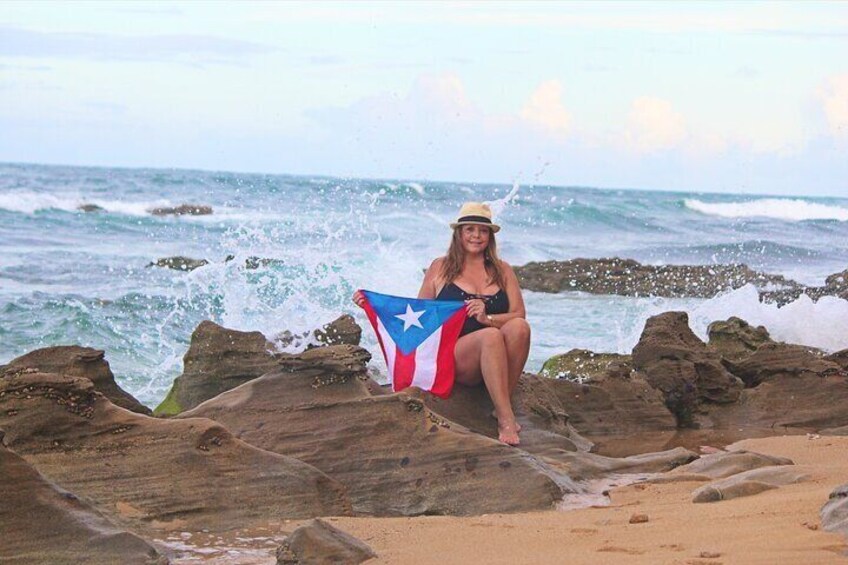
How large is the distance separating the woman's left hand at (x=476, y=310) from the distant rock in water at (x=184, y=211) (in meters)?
34.4

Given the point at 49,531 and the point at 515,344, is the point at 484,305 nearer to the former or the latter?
the point at 515,344

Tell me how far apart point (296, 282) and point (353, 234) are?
40.5 ft

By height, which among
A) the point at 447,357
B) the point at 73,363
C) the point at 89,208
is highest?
the point at 447,357

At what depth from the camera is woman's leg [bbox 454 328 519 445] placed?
303 inches

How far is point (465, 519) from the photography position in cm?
623

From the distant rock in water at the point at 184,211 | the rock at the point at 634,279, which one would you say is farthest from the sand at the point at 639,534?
the distant rock in water at the point at 184,211

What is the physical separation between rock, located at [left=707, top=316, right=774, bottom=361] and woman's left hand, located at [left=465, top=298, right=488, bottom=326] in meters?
4.08

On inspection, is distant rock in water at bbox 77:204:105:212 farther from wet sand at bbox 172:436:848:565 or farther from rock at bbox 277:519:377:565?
rock at bbox 277:519:377:565

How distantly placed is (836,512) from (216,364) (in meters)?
5.26

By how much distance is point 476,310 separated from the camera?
313 inches

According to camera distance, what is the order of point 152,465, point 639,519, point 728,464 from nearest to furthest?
point 639,519, point 152,465, point 728,464

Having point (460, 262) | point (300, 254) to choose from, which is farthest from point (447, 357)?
point (300, 254)

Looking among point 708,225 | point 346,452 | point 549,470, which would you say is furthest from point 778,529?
Answer: point 708,225

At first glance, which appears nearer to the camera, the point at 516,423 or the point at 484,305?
the point at 516,423
